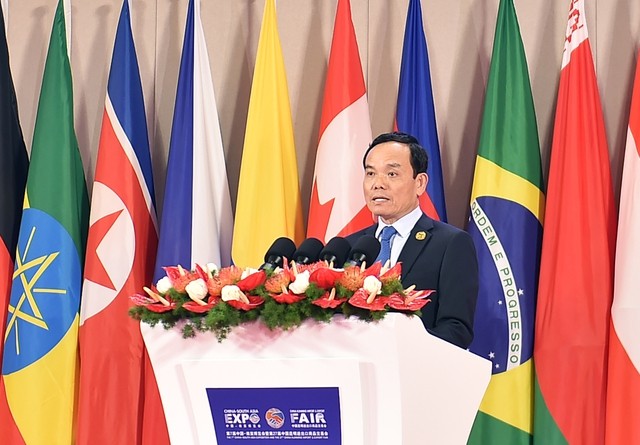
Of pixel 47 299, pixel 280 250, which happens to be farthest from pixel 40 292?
pixel 280 250

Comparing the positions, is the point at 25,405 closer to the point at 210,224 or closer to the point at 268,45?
the point at 210,224

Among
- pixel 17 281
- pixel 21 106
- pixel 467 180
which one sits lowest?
pixel 17 281

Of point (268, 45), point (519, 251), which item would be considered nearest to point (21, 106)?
point (268, 45)

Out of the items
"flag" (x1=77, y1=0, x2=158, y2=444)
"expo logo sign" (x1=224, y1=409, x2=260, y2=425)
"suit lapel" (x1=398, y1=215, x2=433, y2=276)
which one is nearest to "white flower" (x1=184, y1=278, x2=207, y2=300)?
"expo logo sign" (x1=224, y1=409, x2=260, y2=425)

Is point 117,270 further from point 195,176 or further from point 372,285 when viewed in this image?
point 372,285

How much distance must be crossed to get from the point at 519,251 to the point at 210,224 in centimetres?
125

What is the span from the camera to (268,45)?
14.0ft

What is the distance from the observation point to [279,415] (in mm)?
1889

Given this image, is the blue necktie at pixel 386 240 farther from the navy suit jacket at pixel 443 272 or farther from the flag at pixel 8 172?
the flag at pixel 8 172

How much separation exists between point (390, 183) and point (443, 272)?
330 millimetres

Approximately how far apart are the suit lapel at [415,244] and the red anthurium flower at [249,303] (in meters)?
0.79

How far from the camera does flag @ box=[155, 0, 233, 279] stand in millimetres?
4125

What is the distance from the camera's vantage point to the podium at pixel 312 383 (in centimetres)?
185

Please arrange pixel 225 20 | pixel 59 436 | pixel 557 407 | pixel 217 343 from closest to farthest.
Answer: pixel 217 343, pixel 557 407, pixel 59 436, pixel 225 20
